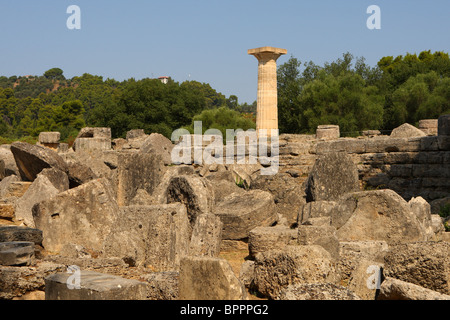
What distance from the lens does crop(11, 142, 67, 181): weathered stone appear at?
12.1 meters

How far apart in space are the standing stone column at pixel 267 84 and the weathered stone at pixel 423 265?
19171 mm

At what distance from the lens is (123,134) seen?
39812 millimetres

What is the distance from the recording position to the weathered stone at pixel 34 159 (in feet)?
39.8

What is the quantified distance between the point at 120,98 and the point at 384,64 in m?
20.2

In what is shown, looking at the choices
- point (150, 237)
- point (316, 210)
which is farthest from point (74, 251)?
point (316, 210)

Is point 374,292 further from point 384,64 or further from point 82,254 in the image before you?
point 384,64

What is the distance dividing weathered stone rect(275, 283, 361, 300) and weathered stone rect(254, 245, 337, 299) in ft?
2.00

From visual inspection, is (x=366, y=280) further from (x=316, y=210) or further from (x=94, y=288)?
(x=316, y=210)

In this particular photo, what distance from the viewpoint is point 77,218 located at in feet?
28.2

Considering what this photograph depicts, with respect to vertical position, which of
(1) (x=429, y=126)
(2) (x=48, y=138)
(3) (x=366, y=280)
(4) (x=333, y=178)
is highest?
(1) (x=429, y=126)

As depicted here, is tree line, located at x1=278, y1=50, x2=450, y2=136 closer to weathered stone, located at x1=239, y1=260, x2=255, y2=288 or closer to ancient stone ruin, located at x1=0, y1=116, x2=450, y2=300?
ancient stone ruin, located at x1=0, y1=116, x2=450, y2=300

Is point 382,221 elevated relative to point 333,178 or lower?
lower

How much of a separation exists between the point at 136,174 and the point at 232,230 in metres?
3.45
